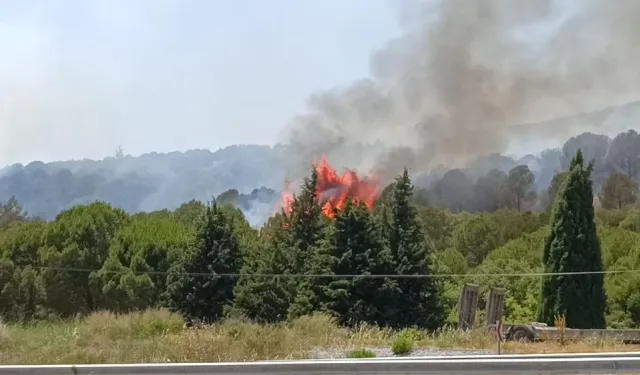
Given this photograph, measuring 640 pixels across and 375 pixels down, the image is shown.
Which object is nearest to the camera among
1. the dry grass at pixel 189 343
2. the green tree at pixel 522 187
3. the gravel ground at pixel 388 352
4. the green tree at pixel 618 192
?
the dry grass at pixel 189 343

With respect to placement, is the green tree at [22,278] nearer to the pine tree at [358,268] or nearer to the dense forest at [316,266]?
the dense forest at [316,266]

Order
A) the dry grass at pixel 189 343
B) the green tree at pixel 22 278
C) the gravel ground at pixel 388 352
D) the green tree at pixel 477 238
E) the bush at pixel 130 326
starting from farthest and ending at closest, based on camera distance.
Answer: the green tree at pixel 477 238 < the green tree at pixel 22 278 < the bush at pixel 130 326 < the gravel ground at pixel 388 352 < the dry grass at pixel 189 343

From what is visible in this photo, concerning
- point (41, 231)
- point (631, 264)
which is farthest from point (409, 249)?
point (41, 231)

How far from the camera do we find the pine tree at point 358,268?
23.3m

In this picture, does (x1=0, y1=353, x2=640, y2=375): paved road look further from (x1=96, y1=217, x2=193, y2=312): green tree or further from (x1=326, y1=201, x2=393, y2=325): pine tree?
(x1=96, y1=217, x2=193, y2=312): green tree

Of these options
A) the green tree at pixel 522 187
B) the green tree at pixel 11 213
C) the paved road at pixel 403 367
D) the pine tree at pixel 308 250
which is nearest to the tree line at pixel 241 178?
the green tree at pixel 522 187

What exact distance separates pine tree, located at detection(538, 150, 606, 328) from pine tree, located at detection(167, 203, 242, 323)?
37.0 ft

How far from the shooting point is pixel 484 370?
21.5ft

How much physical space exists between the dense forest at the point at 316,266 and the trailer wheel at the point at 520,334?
7451mm

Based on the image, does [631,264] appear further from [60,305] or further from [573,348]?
[60,305]

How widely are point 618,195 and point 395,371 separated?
190 ft

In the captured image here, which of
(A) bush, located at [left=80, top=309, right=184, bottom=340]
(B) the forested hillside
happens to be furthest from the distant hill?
(A) bush, located at [left=80, top=309, right=184, bottom=340]

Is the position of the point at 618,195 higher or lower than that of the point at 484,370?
higher

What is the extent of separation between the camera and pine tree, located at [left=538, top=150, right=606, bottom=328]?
23.9 m
